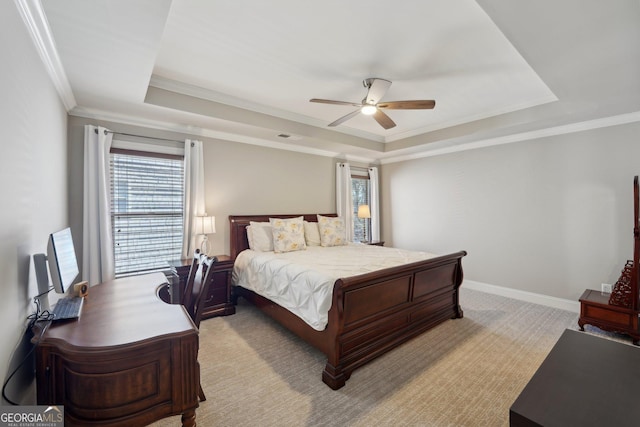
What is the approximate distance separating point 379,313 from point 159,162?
11.0 ft

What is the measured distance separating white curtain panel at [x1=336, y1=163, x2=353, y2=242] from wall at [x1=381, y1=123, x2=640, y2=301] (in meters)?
1.38

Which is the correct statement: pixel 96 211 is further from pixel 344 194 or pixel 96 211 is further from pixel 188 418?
pixel 344 194

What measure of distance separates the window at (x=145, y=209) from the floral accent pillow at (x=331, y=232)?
2156mm

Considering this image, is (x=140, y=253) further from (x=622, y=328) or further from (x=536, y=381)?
(x=622, y=328)

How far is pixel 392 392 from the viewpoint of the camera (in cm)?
210

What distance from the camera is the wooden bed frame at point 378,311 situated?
224cm

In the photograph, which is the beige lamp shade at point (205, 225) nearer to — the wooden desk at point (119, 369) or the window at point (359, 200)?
the wooden desk at point (119, 369)

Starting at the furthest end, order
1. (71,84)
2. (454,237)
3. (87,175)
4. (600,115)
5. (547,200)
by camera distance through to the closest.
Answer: (454,237)
(547,200)
(600,115)
(87,175)
(71,84)

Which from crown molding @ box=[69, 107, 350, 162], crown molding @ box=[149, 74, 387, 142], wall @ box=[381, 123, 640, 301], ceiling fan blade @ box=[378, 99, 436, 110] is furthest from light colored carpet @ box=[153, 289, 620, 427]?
crown molding @ box=[149, 74, 387, 142]

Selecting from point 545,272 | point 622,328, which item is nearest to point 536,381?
point 622,328

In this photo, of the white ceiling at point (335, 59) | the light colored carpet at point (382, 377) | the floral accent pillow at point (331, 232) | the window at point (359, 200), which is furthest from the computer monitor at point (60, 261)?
the window at point (359, 200)

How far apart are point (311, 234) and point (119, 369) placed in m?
3.43

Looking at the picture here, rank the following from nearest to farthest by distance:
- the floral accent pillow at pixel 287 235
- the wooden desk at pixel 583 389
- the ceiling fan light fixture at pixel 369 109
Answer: the wooden desk at pixel 583 389 < the ceiling fan light fixture at pixel 369 109 < the floral accent pillow at pixel 287 235

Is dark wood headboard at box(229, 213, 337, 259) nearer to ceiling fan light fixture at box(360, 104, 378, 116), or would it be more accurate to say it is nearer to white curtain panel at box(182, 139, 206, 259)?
white curtain panel at box(182, 139, 206, 259)
